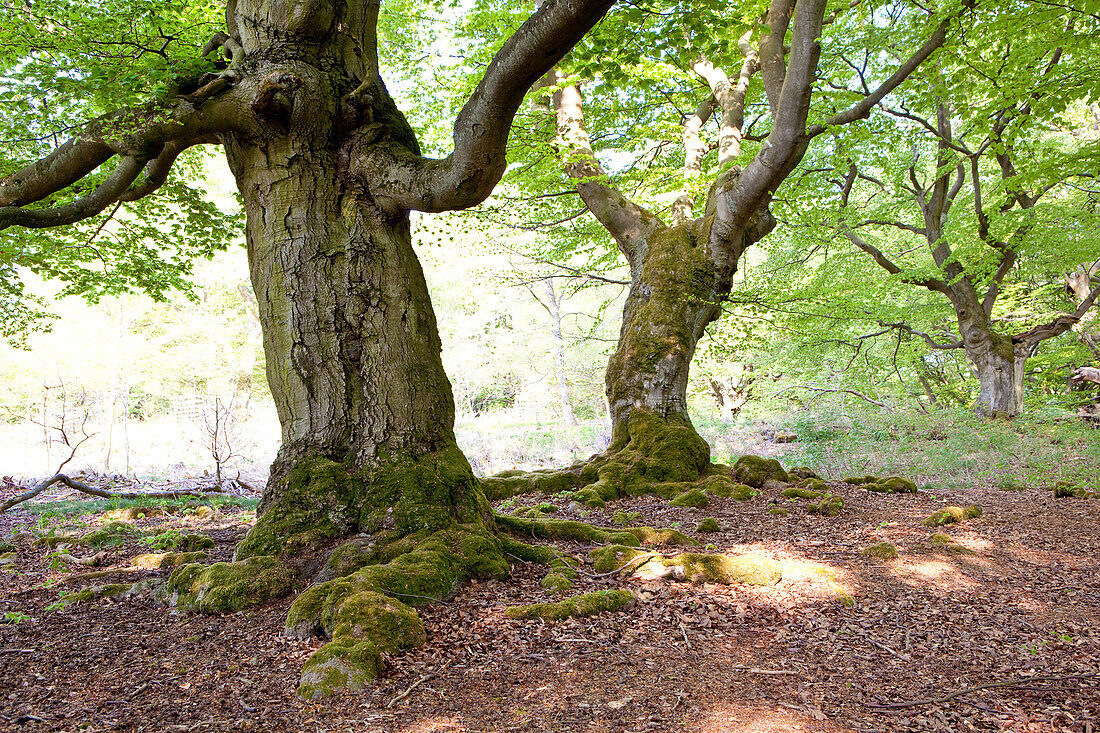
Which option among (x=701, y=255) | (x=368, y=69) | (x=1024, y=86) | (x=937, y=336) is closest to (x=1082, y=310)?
(x=937, y=336)

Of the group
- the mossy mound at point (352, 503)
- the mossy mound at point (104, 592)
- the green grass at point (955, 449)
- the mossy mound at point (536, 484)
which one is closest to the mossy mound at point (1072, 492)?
the green grass at point (955, 449)

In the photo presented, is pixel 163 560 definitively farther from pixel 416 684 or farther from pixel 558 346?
pixel 558 346

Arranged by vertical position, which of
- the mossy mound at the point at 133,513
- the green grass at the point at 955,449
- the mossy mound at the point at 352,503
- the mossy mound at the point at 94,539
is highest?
the mossy mound at the point at 352,503

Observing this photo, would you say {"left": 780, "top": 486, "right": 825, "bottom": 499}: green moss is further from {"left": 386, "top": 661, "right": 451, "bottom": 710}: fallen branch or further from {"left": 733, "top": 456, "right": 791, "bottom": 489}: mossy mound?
{"left": 386, "top": 661, "right": 451, "bottom": 710}: fallen branch

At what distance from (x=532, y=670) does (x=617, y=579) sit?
125 centimetres

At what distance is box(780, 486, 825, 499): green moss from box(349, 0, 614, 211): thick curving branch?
5.00 meters

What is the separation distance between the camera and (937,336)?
15.8m

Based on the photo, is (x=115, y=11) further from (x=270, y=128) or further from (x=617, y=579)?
(x=617, y=579)

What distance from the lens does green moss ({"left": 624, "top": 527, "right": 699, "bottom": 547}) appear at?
4.77m

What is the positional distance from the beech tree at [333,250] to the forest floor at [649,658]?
0.48 metres

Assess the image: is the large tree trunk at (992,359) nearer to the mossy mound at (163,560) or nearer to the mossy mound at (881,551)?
the mossy mound at (881,551)

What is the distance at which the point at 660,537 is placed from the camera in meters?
4.81

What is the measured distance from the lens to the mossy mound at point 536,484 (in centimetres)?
764

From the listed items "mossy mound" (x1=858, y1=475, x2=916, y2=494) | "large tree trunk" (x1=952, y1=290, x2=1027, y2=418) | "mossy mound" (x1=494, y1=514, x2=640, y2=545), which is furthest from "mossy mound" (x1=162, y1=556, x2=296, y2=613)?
"large tree trunk" (x1=952, y1=290, x2=1027, y2=418)
